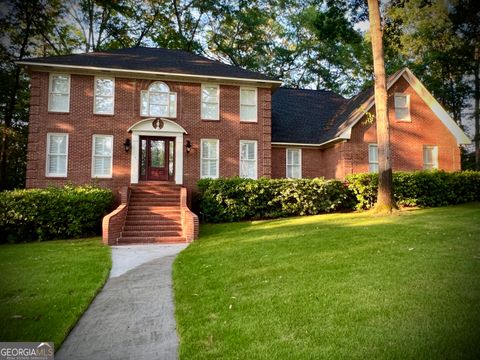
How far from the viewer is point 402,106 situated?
18.3 m

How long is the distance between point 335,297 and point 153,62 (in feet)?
50.6

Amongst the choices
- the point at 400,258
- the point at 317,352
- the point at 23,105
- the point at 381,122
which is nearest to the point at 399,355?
the point at 317,352

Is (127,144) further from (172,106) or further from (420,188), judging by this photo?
(420,188)

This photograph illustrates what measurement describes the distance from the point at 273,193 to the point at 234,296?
979cm

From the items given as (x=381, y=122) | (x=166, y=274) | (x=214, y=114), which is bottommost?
(x=166, y=274)

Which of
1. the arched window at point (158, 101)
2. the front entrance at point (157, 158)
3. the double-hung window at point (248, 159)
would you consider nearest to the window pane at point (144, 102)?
the arched window at point (158, 101)

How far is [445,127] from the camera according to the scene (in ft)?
61.2

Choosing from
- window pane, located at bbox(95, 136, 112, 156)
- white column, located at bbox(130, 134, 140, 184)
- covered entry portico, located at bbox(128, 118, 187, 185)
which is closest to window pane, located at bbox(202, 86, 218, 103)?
covered entry portico, located at bbox(128, 118, 187, 185)

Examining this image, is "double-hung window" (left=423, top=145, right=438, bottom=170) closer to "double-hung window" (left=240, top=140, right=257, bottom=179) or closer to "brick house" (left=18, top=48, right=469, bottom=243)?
"brick house" (left=18, top=48, right=469, bottom=243)

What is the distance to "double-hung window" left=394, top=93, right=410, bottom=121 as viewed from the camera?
1823cm

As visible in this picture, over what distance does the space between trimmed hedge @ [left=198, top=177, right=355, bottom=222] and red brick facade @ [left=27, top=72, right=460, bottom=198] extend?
7.23 ft

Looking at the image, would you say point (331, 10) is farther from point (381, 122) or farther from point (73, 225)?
point (73, 225)

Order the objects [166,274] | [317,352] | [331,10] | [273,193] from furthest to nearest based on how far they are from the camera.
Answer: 1. [273,193]
2. [331,10]
3. [166,274]
4. [317,352]

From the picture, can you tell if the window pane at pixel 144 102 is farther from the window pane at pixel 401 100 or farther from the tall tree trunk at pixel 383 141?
the window pane at pixel 401 100
